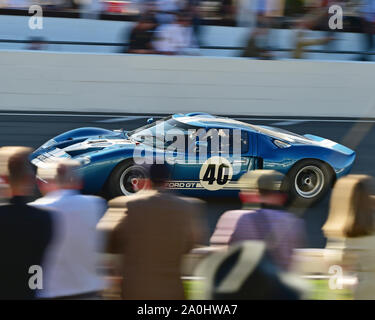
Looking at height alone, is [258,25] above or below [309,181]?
above

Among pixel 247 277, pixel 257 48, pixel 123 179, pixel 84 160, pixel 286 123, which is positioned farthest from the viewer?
pixel 257 48

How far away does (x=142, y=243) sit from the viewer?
3559mm

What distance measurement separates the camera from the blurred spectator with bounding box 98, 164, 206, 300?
3.57m

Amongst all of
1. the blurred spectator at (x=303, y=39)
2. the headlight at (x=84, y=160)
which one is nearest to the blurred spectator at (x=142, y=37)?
the blurred spectator at (x=303, y=39)

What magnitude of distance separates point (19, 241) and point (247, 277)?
121 cm

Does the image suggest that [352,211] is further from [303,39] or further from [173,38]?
[303,39]

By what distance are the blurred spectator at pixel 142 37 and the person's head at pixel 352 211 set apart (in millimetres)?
9042

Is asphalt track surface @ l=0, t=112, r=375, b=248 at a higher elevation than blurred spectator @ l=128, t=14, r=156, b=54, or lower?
lower

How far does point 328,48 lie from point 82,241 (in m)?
11.1

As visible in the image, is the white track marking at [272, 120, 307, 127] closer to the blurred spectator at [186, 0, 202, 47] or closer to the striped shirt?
the blurred spectator at [186, 0, 202, 47]

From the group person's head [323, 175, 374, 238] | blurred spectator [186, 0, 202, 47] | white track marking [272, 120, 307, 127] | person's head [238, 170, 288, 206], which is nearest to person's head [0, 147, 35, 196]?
person's head [238, 170, 288, 206]

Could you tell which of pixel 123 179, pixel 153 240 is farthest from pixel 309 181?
pixel 153 240

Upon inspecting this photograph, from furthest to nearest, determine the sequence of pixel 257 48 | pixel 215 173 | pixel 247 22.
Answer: pixel 247 22, pixel 257 48, pixel 215 173

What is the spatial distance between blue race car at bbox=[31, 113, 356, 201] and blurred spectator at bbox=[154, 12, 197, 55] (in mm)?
4385
